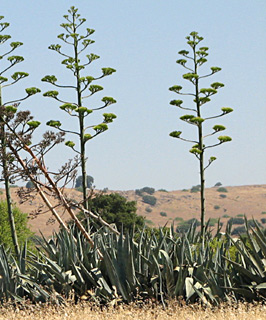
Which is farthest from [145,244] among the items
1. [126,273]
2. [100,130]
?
[100,130]

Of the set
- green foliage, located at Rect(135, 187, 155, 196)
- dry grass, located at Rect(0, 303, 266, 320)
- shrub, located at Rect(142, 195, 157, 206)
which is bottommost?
dry grass, located at Rect(0, 303, 266, 320)

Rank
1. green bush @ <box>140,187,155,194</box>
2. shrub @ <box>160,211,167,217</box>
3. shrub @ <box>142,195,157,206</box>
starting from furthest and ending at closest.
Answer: green bush @ <box>140,187,155,194</box> → shrub @ <box>142,195,157,206</box> → shrub @ <box>160,211,167,217</box>

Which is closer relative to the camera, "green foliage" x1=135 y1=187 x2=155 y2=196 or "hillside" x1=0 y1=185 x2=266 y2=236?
"hillside" x1=0 y1=185 x2=266 y2=236

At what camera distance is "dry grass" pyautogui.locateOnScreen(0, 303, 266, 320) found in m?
6.14

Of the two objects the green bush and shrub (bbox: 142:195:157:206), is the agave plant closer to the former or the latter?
shrub (bbox: 142:195:157:206)

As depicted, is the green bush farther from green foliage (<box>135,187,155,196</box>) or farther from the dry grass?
the dry grass

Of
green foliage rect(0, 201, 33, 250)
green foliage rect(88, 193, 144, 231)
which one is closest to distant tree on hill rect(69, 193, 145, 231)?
green foliage rect(88, 193, 144, 231)

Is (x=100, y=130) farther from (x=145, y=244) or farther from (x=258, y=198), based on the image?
(x=258, y=198)

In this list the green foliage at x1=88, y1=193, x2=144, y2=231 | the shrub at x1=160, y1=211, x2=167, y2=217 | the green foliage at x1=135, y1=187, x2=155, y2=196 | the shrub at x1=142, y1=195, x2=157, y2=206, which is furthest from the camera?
the green foliage at x1=135, y1=187, x2=155, y2=196

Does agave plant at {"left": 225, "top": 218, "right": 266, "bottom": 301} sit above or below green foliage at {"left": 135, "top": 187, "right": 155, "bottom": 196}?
below

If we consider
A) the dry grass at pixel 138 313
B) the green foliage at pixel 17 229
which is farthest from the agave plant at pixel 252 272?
the green foliage at pixel 17 229

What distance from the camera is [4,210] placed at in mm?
20469

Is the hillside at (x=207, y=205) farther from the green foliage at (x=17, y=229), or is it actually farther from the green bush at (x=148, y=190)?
the green foliage at (x=17, y=229)

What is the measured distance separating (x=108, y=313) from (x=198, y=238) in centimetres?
312
